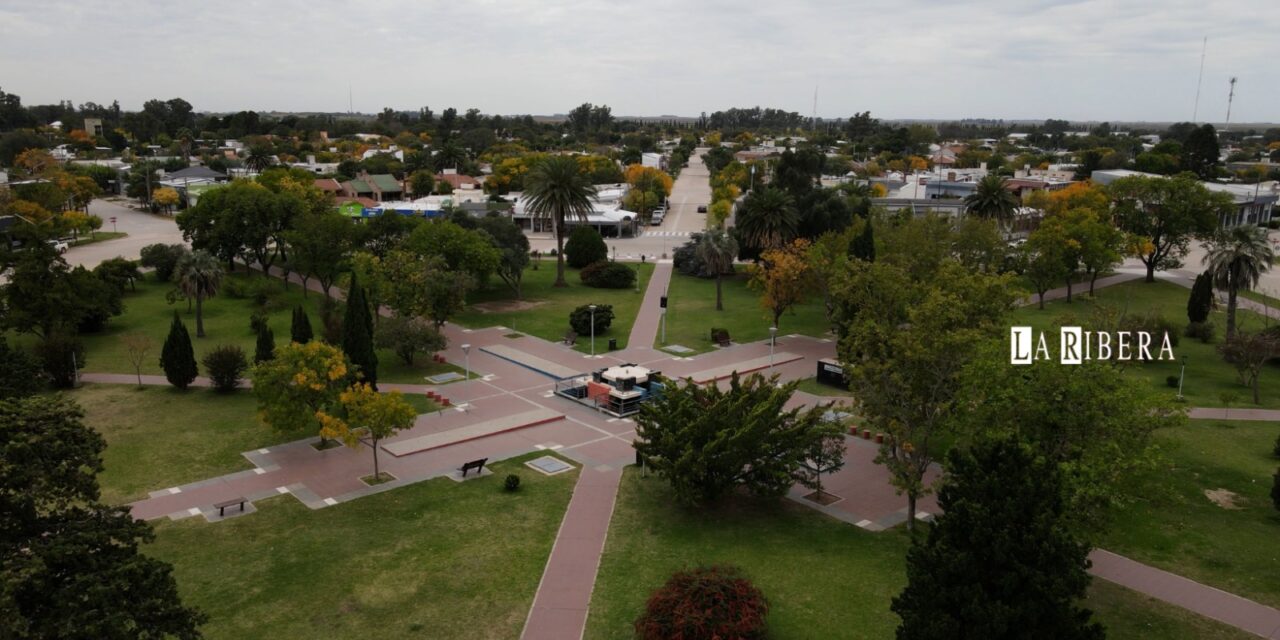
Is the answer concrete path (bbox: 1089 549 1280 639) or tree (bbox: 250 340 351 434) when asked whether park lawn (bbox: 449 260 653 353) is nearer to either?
tree (bbox: 250 340 351 434)

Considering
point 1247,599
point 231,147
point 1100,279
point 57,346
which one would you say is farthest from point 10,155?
point 1247,599

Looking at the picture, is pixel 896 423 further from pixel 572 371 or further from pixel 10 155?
pixel 10 155

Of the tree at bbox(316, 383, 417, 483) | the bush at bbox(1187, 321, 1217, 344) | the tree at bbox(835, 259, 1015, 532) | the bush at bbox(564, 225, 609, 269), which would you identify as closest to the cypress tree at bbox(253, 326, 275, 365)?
the tree at bbox(316, 383, 417, 483)

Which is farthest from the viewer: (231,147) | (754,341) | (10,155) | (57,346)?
(231,147)

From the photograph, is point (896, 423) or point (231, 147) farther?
point (231, 147)

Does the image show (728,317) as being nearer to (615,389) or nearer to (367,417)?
(615,389)

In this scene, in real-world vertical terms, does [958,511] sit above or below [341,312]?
above

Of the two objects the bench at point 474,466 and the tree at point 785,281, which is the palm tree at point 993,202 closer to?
the tree at point 785,281
